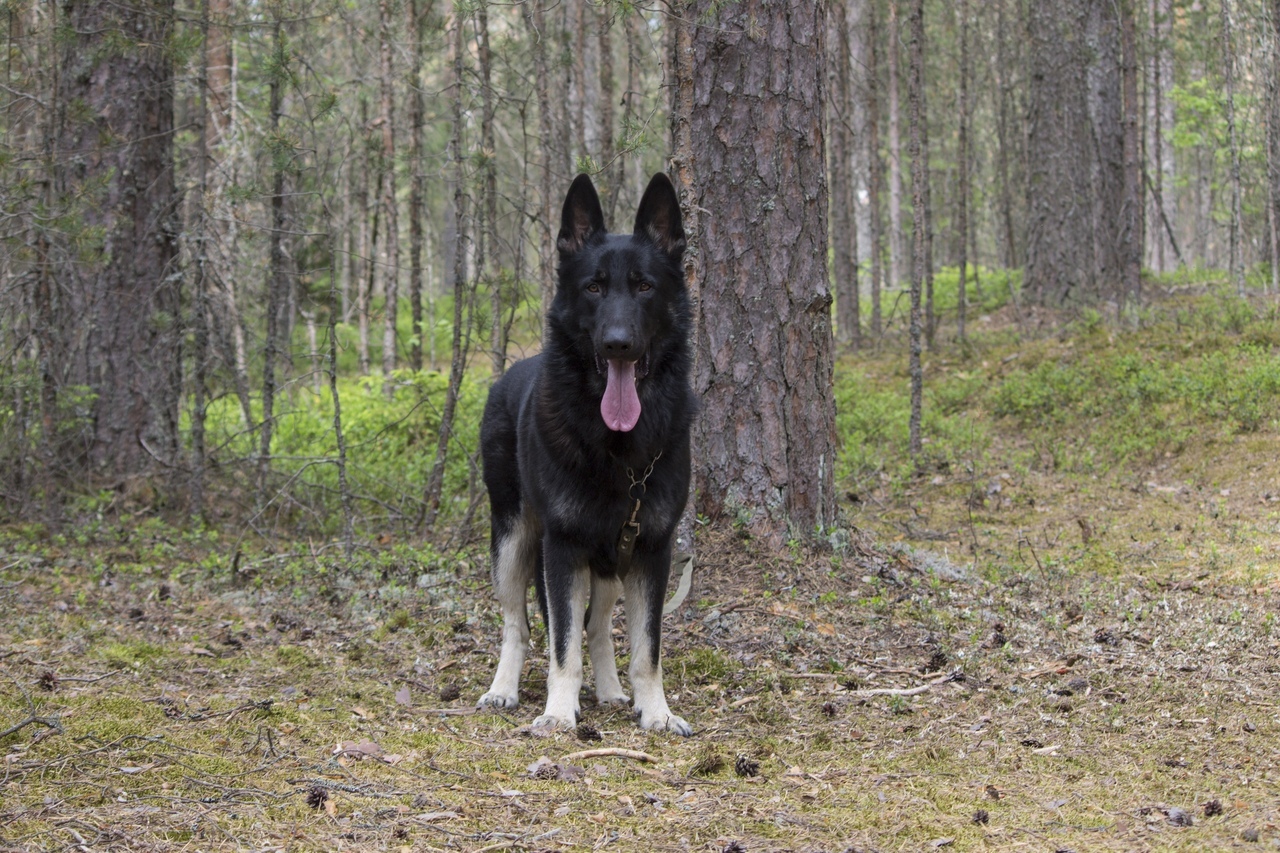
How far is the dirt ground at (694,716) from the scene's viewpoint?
3107 millimetres

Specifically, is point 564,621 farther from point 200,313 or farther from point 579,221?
point 200,313

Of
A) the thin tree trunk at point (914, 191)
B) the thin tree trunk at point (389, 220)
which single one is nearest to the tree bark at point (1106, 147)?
the thin tree trunk at point (914, 191)

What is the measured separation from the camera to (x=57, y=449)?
815 centimetres

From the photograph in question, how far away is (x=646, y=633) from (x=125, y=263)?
20.4 ft

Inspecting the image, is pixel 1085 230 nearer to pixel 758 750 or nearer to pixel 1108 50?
pixel 1108 50

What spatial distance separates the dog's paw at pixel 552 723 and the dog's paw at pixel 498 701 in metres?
0.41

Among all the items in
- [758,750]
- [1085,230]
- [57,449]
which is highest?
[1085,230]

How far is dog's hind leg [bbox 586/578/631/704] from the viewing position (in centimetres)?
478

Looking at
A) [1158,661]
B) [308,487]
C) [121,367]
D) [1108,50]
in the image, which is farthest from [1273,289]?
[121,367]

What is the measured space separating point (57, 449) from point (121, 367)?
813mm

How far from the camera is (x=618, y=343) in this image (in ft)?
13.5

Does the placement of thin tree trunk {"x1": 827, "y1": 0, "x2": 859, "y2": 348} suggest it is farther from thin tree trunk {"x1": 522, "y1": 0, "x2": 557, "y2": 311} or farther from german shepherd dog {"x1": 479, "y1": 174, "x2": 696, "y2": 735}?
german shepherd dog {"x1": 479, "y1": 174, "x2": 696, "y2": 735}

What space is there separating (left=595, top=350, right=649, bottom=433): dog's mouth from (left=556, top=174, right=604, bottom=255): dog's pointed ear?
0.56m

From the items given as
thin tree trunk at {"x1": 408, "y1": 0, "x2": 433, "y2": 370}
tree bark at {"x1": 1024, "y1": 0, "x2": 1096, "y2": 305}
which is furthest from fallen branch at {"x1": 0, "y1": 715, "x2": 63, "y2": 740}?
tree bark at {"x1": 1024, "y1": 0, "x2": 1096, "y2": 305}
